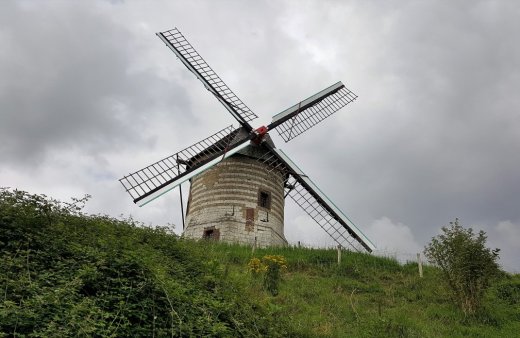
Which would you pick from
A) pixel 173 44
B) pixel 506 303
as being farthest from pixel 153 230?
pixel 173 44

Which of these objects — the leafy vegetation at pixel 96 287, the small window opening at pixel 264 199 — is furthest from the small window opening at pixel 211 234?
the leafy vegetation at pixel 96 287

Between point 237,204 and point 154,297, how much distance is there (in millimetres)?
11954

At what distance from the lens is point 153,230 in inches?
443

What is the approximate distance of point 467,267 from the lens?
1255 centimetres

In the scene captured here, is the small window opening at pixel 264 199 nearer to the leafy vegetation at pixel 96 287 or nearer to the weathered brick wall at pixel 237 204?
the weathered brick wall at pixel 237 204

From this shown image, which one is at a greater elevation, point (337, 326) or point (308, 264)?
point (308, 264)

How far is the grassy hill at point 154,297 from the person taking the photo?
6145mm

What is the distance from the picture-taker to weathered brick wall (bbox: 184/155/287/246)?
1878 centimetres

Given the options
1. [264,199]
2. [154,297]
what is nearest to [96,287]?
[154,297]

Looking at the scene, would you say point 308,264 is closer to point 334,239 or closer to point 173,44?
point 334,239

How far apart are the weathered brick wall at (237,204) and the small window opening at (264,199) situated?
105 mm

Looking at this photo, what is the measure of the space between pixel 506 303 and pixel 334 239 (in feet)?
23.7

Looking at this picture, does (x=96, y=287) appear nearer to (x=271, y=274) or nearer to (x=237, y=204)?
(x=271, y=274)

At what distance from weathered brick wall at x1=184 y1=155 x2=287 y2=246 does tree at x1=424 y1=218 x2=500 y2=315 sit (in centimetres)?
754
